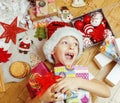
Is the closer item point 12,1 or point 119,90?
point 119,90

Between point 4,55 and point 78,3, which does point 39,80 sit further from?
point 78,3

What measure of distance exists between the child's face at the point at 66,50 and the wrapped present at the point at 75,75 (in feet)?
0.10

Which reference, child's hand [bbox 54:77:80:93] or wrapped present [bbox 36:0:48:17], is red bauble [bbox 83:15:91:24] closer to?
wrapped present [bbox 36:0:48:17]

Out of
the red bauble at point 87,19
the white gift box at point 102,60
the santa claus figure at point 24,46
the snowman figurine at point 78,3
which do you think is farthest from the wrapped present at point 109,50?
the santa claus figure at point 24,46

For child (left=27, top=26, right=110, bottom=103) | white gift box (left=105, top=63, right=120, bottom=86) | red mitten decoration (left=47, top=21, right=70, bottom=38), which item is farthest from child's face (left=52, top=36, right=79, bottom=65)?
white gift box (left=105, top=63, right=120, bottom=86)

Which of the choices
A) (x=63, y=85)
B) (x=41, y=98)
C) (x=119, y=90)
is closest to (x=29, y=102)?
(x=41, y=98)

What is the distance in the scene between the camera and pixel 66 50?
1.37m

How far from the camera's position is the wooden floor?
151cm

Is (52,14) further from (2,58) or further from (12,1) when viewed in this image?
(2,58)

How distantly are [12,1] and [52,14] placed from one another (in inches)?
8.6

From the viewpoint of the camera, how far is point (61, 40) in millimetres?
1392

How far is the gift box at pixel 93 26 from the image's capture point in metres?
1.51

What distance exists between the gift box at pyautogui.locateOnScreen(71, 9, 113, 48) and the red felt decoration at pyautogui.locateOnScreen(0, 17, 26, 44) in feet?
0.91

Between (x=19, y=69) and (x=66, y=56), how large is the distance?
0.85 feet
